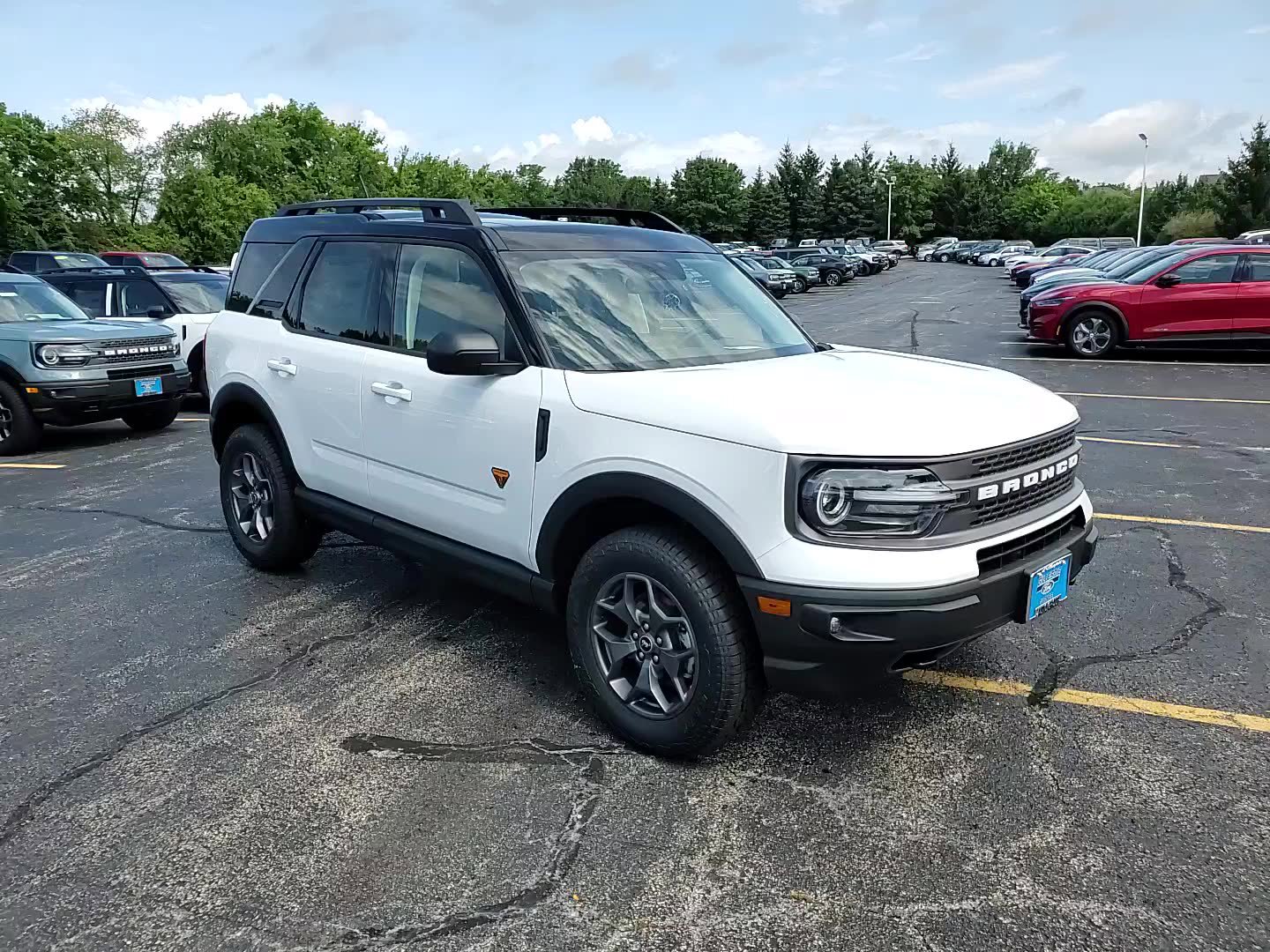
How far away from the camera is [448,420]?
3.91m

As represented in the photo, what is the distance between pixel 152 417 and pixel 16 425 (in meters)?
1.48

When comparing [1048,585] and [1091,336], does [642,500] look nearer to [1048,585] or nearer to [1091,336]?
[1048,585]

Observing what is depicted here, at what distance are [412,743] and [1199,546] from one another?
184 inches

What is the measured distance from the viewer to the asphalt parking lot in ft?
8.48

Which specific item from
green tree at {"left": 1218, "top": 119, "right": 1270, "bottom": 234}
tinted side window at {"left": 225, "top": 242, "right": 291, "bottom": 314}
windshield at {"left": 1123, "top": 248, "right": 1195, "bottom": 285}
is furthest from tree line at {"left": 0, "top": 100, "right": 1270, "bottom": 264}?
tinted side window at {"left": 225, "top": 242, "right": 291, "bottom": 314}

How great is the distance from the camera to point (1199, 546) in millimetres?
5613

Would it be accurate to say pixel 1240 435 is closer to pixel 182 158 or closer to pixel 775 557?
pixel 775 557

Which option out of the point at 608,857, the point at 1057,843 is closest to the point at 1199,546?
the point at 1057,843

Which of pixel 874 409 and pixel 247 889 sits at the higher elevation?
pixel 874 409

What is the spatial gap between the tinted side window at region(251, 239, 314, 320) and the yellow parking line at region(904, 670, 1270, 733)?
11.9ft

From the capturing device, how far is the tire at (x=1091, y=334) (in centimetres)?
1485

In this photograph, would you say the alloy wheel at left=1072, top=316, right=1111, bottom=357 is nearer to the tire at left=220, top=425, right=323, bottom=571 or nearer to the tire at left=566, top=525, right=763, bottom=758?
the tire at left=220, top=425, right=323, bottom=571

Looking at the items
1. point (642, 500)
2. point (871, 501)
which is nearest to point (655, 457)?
point (642, 500)

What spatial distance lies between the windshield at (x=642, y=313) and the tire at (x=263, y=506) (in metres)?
2.05
